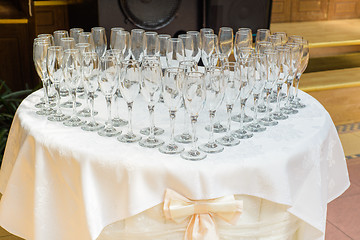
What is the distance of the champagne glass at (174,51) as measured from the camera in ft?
5.84

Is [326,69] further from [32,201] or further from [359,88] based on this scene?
[32,201]

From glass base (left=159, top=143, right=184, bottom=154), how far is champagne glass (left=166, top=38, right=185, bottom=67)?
54 centimetres

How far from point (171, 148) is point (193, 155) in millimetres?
73

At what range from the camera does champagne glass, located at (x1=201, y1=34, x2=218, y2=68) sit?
73.2 inches

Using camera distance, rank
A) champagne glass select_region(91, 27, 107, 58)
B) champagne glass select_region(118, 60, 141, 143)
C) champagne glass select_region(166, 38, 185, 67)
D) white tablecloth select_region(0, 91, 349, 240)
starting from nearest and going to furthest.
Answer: white tablecloth select_region(0, 91, 349, 240) < champagne glass select_region(118, 60, 141, 143) < champagne glass select_region(166, 38, 185, 67) < champagne glass select_region(91, 27, 107, 58)

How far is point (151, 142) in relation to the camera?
4.53 ft

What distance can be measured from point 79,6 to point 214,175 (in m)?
2.77

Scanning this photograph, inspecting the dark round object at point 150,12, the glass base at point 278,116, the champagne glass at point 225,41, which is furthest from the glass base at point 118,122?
the dark round object at point 150,12

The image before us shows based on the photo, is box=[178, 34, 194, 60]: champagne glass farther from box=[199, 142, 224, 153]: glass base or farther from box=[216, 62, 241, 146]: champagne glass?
box=[199, 142, 224, 153]: glass base

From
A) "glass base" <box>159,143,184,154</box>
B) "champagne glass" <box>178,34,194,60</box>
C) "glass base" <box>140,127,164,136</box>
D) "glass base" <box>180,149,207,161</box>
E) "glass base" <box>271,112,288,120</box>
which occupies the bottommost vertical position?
"glass base" <box>180,149,207,161</box>

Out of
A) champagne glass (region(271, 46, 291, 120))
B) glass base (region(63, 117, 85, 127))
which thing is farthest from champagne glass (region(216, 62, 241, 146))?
glass base (region(63, 117, 85, 127))

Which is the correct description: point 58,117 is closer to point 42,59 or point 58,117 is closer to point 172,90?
point 42,59

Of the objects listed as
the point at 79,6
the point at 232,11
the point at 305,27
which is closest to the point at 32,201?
the point at 79,6

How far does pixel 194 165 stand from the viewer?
1270 millimetres
